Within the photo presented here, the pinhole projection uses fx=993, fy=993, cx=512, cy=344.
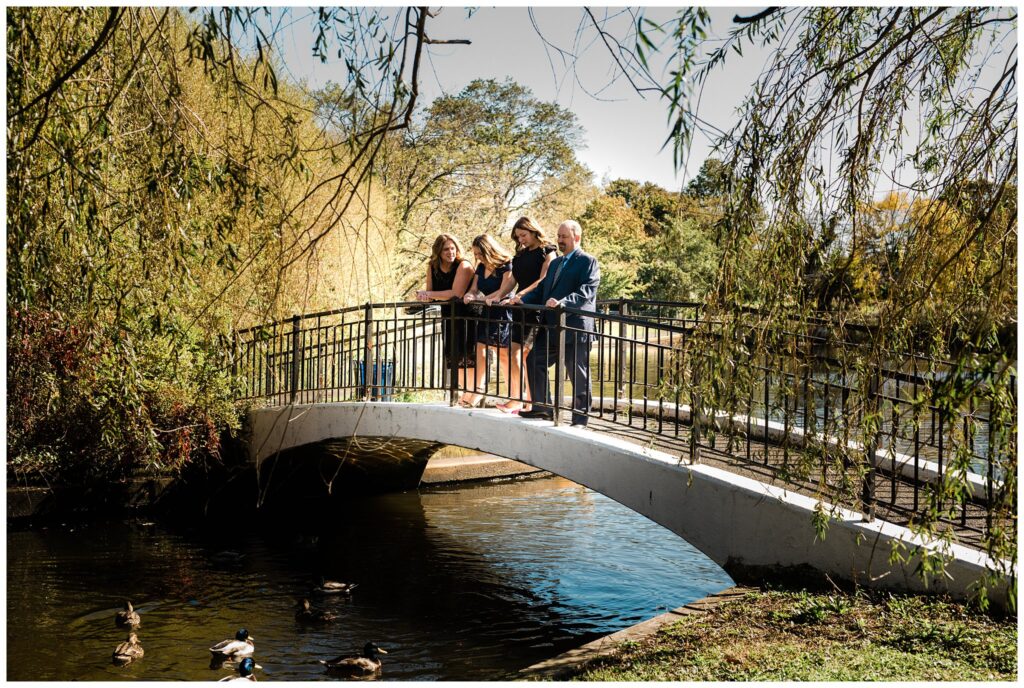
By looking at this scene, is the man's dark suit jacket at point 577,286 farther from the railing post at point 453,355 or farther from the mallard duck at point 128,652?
the mallard duck at point 128,652

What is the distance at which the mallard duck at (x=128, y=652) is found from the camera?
7012 millimetres

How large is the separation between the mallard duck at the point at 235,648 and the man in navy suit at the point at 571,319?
111 inches

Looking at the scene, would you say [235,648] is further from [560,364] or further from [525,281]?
[525,281]

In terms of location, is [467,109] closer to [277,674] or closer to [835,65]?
[277,674]

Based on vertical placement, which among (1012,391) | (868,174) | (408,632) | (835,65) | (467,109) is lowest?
(408,632)

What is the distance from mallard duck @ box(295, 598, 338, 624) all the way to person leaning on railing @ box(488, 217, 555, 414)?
2254 mm

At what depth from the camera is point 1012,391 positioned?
11.5 ft

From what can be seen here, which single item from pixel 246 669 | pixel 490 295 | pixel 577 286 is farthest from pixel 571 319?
pixel 246 669

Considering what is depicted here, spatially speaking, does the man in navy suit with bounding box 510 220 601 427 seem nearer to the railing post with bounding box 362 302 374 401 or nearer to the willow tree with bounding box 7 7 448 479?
the railing post with bounding box 362 302 374 401

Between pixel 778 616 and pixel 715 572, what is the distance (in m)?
4.08

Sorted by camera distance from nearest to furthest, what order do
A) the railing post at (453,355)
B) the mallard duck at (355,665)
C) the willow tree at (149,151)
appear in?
the willow tree at (149,151) < the mallard duck at (355,665) < the railing post at (453,355)

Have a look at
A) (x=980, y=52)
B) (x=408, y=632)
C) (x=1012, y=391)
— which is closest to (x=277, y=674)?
(x=408, y=632)

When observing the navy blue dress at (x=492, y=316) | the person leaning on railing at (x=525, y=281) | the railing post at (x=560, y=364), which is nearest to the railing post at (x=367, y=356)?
the navy blue dress at (x=492, y=316)

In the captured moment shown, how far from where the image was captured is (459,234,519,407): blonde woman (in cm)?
847
